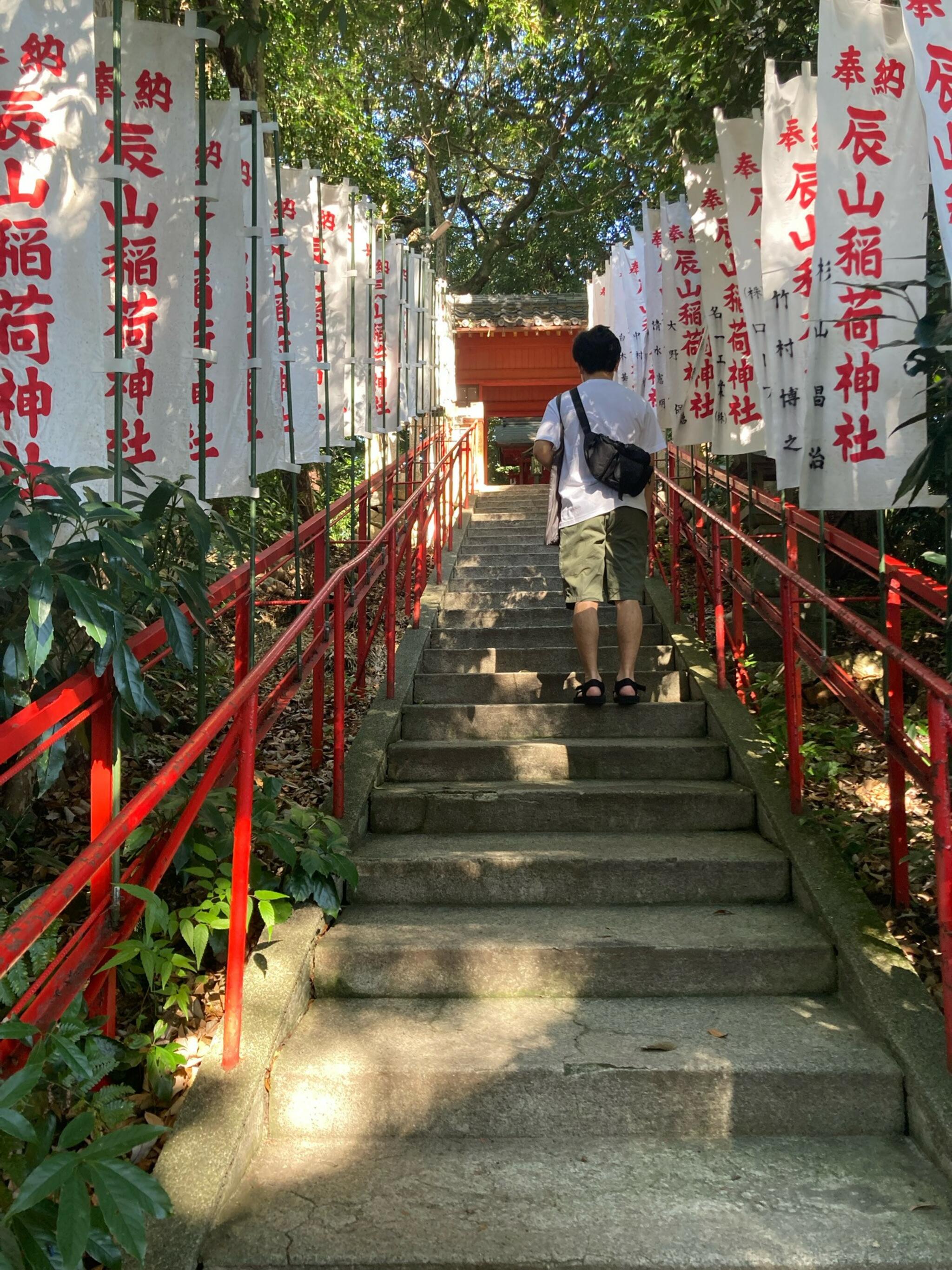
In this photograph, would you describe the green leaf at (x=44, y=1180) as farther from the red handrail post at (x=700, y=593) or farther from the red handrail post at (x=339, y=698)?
the red handrail post at (x=700, y=593)

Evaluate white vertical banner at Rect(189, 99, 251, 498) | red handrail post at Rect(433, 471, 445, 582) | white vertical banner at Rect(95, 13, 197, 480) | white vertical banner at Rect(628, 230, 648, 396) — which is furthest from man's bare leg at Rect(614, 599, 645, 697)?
white vertical banner at Rect(628, 230, 648, 396)

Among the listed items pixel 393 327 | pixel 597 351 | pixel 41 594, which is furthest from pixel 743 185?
pixel 393 327

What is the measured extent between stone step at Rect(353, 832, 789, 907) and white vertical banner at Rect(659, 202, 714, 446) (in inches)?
140

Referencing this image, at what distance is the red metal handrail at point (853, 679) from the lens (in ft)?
8.33

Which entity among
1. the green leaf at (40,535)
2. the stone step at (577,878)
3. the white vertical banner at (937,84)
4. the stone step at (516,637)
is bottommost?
the stone step at (577,878)

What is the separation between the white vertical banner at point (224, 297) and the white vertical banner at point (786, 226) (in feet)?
6.96

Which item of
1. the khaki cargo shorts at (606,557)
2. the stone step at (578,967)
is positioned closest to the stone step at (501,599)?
the khaki cargo shorts at (606,557)

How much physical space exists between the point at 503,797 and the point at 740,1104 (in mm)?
1667

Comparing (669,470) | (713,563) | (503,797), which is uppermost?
(669,470)

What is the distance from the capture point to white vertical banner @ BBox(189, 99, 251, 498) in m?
4.18

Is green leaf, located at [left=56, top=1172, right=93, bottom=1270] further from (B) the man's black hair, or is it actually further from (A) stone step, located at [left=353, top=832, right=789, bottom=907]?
(B) the man's black hair

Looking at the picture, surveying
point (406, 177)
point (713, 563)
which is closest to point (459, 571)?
point (713, 563)

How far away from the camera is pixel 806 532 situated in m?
4.83

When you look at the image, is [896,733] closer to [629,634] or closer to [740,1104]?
[740,1104]
